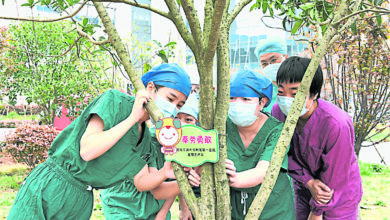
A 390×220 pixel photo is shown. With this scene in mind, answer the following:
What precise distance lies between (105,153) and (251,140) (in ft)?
2.21

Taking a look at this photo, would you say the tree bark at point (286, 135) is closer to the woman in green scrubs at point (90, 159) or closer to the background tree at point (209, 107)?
the background tree at point (209, 107)

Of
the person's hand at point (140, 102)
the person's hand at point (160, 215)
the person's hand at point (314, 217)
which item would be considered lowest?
the person's hand at point (160, 215)

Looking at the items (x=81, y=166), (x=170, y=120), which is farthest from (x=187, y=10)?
(x=81, y=166)

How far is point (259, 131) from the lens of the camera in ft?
5.49

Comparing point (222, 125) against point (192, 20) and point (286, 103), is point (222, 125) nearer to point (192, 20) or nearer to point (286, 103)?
point (192, 20)

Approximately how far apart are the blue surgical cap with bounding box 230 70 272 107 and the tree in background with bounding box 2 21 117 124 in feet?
15.9

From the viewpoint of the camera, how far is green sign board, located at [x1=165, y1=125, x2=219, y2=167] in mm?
1264

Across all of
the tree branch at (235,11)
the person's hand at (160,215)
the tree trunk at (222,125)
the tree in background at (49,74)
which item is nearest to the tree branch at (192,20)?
the tree trunk at (222,125)

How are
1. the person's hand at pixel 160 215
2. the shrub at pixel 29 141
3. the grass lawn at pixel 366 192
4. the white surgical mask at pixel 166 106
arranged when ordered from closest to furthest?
the white surgical mask at pixel 166 106, the person's hand at pixel 160 215, the grass lawn at pixel 366 192, the shrub at pixel 29 141

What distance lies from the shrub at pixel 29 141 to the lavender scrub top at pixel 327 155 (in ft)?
15.3

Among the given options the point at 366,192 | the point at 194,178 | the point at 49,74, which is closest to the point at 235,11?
the point at 194,178

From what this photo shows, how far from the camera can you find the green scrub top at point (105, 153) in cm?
148

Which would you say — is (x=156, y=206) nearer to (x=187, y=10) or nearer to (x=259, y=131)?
(x=259, y=131)

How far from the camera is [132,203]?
1.96 meters
